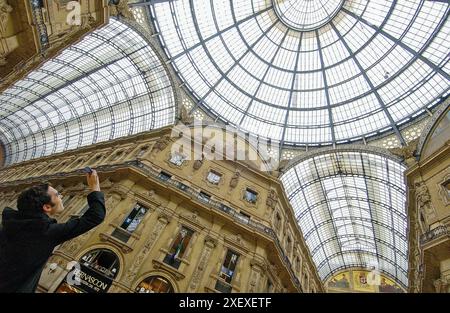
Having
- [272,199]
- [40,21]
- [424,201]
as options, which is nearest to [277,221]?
[272,199]

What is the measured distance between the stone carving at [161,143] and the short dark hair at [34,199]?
24.1m

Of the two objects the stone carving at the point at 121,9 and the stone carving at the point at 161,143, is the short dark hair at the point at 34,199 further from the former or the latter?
the stone carving at the point at 161,143

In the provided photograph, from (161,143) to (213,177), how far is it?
6073mm

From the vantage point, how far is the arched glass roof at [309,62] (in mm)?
27766

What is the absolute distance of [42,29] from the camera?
1245cm

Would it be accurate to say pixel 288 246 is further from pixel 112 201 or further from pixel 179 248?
pixel 112 201

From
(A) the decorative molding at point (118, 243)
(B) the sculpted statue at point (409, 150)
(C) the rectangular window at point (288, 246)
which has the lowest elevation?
(A) the decorative molding at point (118, 243)

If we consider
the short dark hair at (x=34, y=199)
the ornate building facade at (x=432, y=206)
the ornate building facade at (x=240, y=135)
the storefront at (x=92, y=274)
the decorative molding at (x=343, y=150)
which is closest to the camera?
the short dark hair at (x=34, y=199)

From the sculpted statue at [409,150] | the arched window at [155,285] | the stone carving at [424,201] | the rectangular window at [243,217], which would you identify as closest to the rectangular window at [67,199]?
the arched window at [155,285]

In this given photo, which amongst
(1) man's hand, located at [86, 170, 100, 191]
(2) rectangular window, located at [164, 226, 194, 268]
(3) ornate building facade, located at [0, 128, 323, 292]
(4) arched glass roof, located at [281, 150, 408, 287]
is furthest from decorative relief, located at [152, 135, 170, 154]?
(1) man's hand, located at [86, 170, 100, 191]

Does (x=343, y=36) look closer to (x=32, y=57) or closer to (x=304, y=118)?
(x=304, y=118)

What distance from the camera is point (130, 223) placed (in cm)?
2205
